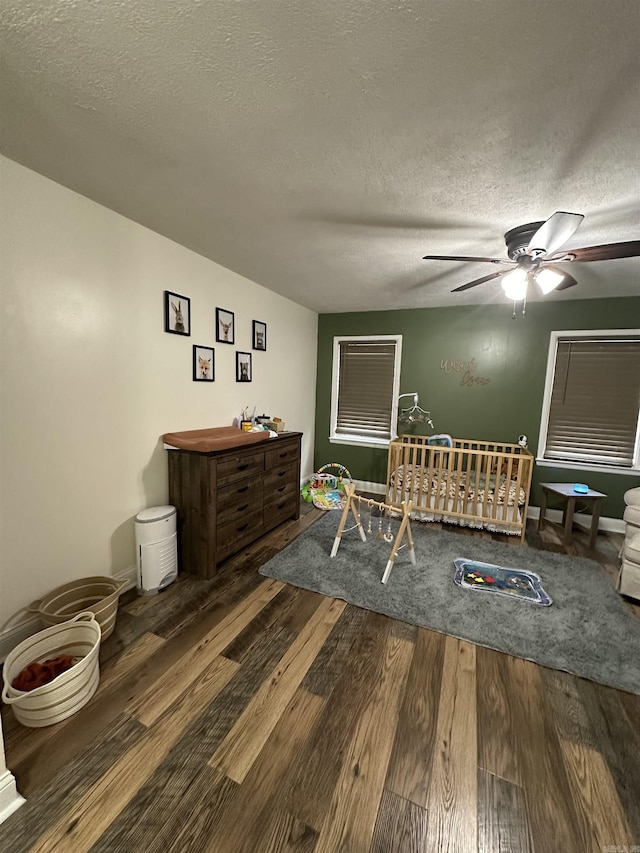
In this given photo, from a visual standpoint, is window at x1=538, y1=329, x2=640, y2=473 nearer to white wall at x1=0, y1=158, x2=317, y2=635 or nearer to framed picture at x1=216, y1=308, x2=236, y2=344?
framed picture at x1=216, y1=308, x2=236, y2=344

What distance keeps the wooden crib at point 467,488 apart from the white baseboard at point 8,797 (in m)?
3.22

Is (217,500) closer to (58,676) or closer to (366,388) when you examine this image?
(58,676)

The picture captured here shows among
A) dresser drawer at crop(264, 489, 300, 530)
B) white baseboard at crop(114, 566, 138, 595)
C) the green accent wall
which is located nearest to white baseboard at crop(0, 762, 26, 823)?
white baseboard at crop(114, 566, 138, 595)

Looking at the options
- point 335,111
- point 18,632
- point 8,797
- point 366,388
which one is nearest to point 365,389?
point 366,388

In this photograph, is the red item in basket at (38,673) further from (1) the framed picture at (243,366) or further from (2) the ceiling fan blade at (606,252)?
(2) the ceiling fan blade at (606,252)

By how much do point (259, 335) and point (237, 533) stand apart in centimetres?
200

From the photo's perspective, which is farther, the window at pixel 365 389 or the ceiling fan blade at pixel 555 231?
the window at pixel 365 389

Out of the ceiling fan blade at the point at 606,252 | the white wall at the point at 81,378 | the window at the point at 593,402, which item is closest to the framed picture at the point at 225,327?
the white wall at the point at 81,378

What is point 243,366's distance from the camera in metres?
3.33

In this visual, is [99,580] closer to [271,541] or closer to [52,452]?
[52,452]

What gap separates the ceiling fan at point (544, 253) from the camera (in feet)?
5.16

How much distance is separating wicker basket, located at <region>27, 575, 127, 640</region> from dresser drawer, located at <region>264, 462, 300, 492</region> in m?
1.34

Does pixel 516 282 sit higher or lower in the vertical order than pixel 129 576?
higher

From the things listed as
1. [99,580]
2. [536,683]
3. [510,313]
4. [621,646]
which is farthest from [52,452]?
[510,313]
